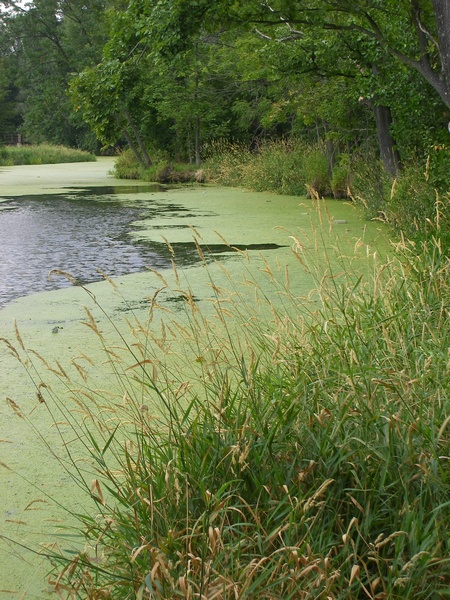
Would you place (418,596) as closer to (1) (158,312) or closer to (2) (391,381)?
(2) (391,381)

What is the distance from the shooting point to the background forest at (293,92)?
5.81m

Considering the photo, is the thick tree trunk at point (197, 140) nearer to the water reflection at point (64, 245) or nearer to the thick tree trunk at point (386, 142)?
the water reflection at point (64, 245)

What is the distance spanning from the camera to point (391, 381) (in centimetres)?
199

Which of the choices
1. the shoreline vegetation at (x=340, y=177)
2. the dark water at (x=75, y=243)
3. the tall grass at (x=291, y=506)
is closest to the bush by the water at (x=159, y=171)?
the shoreline vegetation at (x=340, y=177)

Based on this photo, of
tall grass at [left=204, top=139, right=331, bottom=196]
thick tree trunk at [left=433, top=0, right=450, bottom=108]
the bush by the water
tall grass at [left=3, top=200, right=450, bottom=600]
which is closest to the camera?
tall grass at [left=3, top=200, right=450, bottom=600]

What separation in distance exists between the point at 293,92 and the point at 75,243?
4.55 m

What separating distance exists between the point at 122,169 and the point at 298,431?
18.2m

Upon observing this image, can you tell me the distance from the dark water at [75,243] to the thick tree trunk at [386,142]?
2449 millimetres

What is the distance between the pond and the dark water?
0.05 feet

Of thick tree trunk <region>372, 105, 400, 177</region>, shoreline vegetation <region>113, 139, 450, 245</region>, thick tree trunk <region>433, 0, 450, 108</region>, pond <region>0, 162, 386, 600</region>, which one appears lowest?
pond <region>0, 162, 386, 600</region>

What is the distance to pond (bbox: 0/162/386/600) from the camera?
88.2 inches

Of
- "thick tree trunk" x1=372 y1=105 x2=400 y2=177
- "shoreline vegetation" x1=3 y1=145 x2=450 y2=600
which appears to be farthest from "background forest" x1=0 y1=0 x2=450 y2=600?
"thick tree trunk" x1=372 y1=105 x2=400 y2=177

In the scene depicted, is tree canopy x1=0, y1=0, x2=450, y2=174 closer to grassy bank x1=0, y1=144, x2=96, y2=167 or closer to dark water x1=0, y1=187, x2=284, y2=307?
dark water x1=0, y1=187, x2=284, y2=307

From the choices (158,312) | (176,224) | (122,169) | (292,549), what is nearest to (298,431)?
(292,549)
